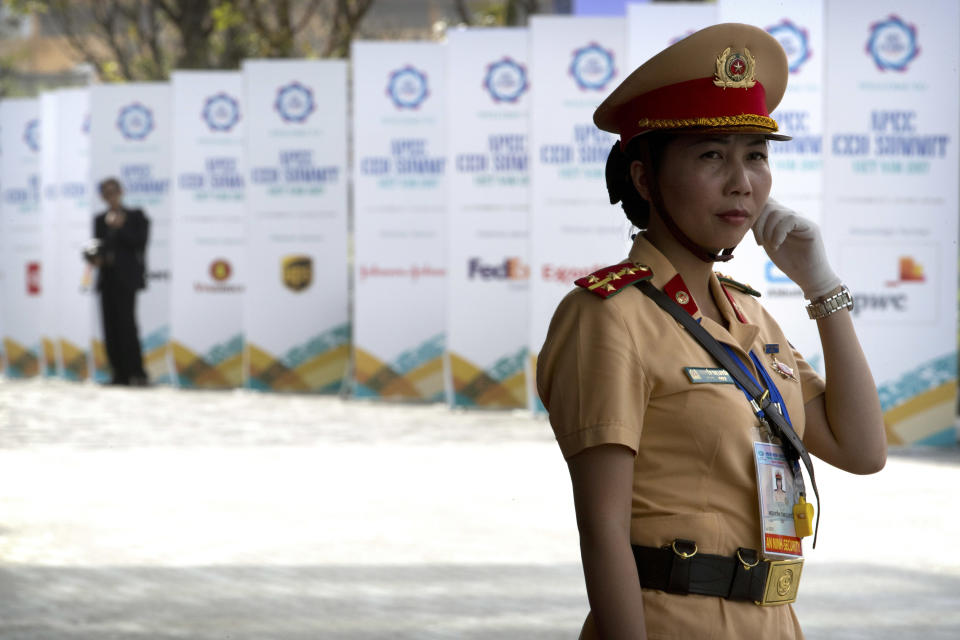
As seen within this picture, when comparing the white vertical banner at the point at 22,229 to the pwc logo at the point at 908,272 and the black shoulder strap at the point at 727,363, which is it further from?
the black shoulder strap at the point at 727,363

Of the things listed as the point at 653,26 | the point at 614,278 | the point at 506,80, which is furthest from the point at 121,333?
the point at 614,278

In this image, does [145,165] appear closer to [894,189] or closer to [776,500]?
[894,189]

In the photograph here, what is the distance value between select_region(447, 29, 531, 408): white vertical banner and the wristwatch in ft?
31.6

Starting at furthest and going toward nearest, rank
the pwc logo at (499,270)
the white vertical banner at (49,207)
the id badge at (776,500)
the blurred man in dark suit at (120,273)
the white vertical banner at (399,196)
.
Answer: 1. the white vertical banner at (49,207)
2. the blurred man in dark suit at (120,273)
3. the white vertical banner at (399,196)
4. the pwc logo at (499,270)
5. the id badge at (776,500)

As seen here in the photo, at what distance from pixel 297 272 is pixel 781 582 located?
12.5m

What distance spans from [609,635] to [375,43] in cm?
1141

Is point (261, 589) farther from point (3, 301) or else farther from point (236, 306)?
point (3, 301)

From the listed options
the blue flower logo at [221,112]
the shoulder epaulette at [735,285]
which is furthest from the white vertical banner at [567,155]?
the shoulder epaulette at [735,285]

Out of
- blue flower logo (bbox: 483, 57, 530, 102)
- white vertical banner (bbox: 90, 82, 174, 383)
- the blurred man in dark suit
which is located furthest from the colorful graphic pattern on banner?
blue flower logo (bbox: 483, 57, 530, 102)

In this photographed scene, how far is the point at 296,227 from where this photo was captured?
14312 mm

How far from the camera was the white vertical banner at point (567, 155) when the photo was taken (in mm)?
11367

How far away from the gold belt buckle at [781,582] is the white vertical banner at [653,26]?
830cm

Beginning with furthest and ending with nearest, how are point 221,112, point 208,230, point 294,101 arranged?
point 208,230 < point 221,112 < point 294,101

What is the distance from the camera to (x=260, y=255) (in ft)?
47.1
